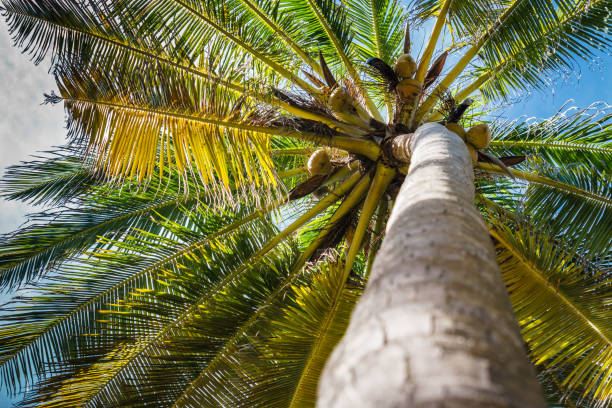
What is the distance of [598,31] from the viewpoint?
4.85 meters

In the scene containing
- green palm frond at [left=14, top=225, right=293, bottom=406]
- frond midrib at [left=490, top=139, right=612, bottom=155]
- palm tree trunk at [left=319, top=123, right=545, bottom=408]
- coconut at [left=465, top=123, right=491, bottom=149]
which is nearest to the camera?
palm tree trunk at [left=319, top=123, right=545, bottom=408]

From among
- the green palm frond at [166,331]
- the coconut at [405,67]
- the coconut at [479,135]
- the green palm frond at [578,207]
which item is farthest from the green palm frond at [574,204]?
the green palm frond at [166,331]

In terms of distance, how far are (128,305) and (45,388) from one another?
881 mm

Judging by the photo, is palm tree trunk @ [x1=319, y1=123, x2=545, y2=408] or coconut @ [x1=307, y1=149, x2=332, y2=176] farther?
coconut @ [x1=307, y1=149, x2=332, y2=176]

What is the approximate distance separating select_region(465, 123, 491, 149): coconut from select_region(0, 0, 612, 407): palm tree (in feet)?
0.04

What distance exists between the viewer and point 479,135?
3605 mm

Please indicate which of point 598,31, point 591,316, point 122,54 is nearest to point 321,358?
point 591,316

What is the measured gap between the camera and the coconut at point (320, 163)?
159 inches

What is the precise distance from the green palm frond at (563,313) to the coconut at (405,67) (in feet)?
5.71

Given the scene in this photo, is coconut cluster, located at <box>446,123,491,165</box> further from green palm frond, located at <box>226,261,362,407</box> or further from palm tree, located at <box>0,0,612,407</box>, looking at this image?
green palm frond, located at <box>226,261,362,407</box>

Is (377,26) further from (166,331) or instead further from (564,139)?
(166,331)

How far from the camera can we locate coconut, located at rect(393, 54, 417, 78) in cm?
423

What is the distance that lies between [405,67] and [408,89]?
0.66 ft

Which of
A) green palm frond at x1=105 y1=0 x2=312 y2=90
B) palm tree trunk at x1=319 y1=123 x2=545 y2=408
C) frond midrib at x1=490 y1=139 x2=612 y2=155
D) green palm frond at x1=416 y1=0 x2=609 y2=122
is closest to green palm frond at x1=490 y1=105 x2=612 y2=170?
frond midrib at x1=490 y1=139 x2=612 y2=155
